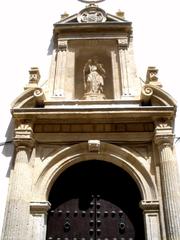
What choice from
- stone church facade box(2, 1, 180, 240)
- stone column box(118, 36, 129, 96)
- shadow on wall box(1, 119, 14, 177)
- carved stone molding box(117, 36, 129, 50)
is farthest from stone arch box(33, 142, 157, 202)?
carved stone molding box(117, 36, 129, 50)

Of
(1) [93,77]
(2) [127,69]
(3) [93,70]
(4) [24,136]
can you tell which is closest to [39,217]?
(4) [24,136]

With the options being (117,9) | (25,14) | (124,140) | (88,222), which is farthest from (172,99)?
(25,14)

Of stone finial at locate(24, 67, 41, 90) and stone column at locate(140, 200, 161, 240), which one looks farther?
stone finial at locate(24, 67, 41, 90)

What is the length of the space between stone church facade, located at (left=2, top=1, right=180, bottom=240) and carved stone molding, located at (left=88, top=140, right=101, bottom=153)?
0.02m

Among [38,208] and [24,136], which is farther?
[24,136]

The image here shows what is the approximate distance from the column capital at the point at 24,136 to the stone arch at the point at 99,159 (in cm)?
49

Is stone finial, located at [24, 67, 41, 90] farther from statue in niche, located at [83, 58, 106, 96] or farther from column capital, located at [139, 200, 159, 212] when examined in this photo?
column capital, located at [139, 200, 159, 212]

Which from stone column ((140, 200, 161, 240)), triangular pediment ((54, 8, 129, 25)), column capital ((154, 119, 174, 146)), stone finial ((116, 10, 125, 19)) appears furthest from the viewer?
stone finial ((116, 10, 125, 19))

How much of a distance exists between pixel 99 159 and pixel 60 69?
2.18m

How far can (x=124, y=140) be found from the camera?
710 cm

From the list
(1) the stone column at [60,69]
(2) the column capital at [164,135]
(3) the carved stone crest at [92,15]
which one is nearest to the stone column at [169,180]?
(2) the column capital at [164,135]

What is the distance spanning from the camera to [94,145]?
7.00 meters

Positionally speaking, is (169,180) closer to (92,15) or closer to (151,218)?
(151,218)

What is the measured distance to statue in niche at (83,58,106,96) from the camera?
26.6 ft
